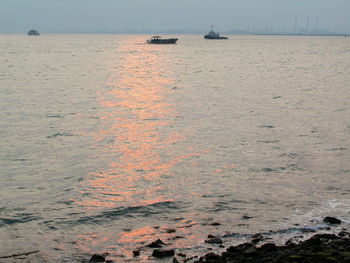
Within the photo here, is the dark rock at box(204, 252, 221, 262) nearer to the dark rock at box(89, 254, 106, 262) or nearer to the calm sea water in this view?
the calm sea water

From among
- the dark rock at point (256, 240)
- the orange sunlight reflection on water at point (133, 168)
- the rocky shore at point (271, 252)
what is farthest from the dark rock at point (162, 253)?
the dark rock at point (256, 240)

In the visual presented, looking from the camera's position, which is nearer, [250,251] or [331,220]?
[250,251]

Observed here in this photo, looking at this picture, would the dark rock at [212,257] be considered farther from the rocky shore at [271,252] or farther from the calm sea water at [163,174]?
the calm sea water at [163,174]

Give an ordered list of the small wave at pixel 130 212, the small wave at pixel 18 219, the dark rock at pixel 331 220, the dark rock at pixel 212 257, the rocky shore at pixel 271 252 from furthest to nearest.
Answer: the small wave at pixel 130 212 → the small wave at pixel 18 219 → the dark rock at pixel 331 220 → the dark rock at pixel 212 257 → the rocky shore at pixel 271 252

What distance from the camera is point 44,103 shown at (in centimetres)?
3356

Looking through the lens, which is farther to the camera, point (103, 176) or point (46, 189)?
point (103, 176)

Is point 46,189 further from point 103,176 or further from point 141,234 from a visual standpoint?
point 141,234

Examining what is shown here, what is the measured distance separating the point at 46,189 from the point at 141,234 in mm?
4697

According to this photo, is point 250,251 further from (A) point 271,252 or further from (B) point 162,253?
(B) point 162,253

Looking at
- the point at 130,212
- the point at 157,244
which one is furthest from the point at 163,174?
the point at 157,244

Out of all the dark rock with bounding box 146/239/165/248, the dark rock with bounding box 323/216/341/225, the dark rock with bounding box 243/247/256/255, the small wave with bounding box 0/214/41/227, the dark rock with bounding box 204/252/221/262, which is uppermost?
the dark rock with bounding box 243/247/256/255

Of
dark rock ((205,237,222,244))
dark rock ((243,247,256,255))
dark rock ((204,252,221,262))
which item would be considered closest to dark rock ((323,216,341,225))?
dark rock ((205,237,222,244))

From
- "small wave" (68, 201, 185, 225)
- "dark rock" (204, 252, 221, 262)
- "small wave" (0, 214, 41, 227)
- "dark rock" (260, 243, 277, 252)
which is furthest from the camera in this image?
"small wave" (68, 201, 185, 225)

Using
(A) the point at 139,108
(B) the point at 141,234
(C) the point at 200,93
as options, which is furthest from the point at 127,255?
(C) the point at 200,93
